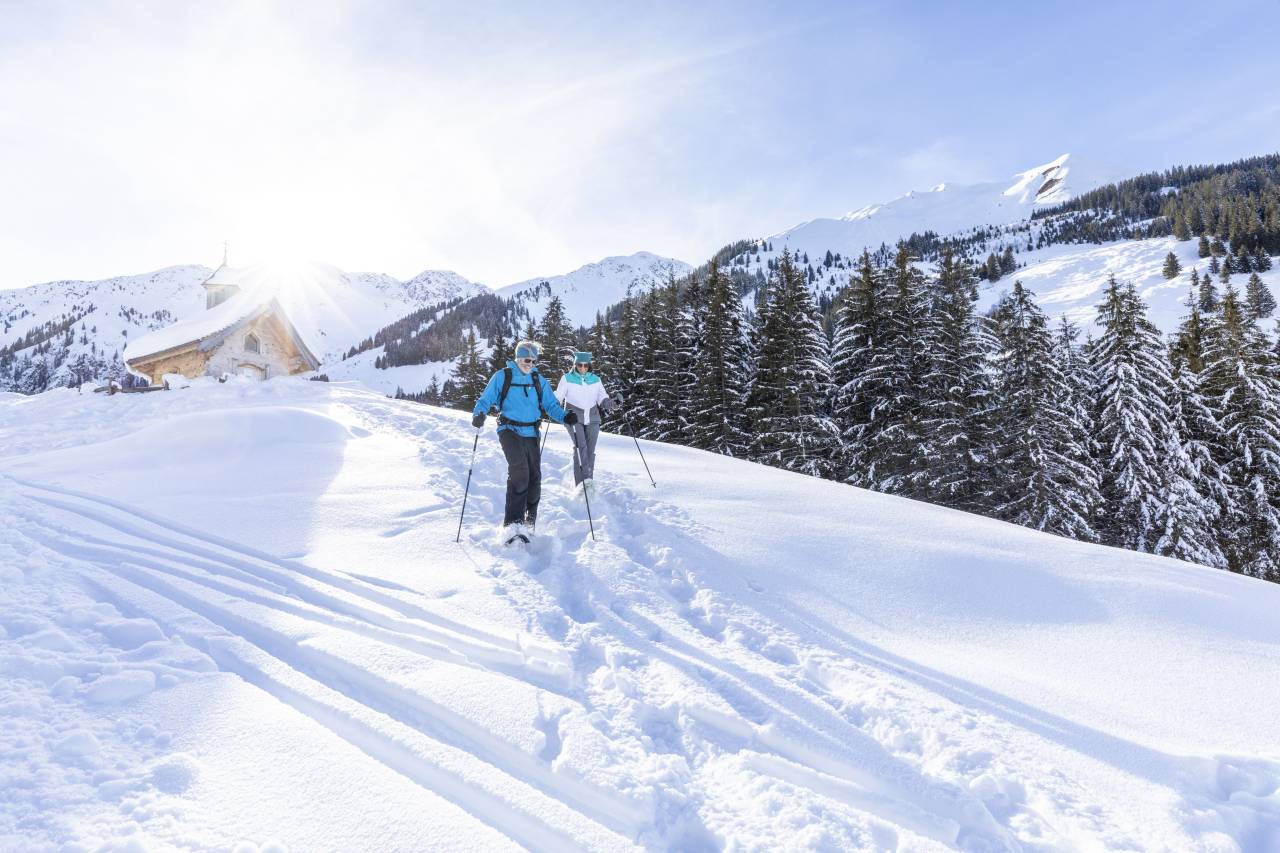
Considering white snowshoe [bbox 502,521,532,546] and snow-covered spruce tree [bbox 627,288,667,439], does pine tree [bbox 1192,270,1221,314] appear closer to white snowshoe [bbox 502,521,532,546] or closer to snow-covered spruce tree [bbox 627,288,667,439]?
snow-covered spruce tree [bbox 627,288,667,439]

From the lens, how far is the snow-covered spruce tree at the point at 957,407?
20266mm

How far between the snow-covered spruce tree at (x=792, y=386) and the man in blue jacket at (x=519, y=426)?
15996 mm

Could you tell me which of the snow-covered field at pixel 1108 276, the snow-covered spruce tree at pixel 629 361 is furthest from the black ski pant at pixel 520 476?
the snow-covered field at pixel 1108 276

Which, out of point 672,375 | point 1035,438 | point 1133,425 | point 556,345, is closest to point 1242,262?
point 1133,425

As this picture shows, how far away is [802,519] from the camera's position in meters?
7.18

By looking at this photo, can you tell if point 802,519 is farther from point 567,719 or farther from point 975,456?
point 975,456

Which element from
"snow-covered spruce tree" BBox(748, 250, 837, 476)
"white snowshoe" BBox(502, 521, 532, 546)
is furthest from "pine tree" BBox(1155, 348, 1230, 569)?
"white snowshoe" BBox(502, 521, 532, 546)

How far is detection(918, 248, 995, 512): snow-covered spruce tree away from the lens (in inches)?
798

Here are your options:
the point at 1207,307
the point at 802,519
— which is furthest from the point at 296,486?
the point at 1207,307

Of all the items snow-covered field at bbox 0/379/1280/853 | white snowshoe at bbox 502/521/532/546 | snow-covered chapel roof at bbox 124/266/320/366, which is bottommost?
snow-covered field at bbox 0/379/1280/853

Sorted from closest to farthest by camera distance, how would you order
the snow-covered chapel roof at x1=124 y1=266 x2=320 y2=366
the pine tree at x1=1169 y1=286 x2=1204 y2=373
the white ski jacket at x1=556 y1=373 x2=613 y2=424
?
the white ski jacket at x1=556 y1=373 x2=613 y2=424, the snow-covered chapel roof at x1=124 y1=266 x2=320 y2=366, the pine tree at x1=1169 y1=286 x2=1204 y2=373

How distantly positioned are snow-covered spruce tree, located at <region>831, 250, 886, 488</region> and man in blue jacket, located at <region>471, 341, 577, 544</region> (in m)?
16.8

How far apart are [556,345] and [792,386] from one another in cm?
1752

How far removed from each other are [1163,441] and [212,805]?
90.7 ft
